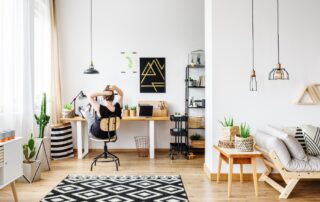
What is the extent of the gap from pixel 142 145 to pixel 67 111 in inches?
62.9

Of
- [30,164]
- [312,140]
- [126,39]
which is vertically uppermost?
[126,39]

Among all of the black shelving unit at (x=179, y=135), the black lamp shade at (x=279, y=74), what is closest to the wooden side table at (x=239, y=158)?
the black lamp shade at (x=279, y=74)

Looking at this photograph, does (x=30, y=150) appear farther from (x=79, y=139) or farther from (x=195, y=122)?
(x=195, y=122)

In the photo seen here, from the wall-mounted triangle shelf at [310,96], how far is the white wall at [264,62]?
7 centimetres

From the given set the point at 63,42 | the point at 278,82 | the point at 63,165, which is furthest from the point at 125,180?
the point at 63,42

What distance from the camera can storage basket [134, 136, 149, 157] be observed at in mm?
5560

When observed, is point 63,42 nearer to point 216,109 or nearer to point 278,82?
point 216,109

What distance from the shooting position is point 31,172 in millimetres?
3816

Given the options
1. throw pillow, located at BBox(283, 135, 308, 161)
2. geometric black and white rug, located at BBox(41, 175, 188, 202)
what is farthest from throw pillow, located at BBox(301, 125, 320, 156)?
geometric black and white rug, located at BBox(41, 175, 188, 202)

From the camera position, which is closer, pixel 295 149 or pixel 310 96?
pixel 295 149

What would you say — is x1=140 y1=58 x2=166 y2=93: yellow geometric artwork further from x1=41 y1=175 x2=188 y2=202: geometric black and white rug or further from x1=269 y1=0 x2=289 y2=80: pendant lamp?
x1=269 y1=0 x2=289 y2=80: pendant lamp

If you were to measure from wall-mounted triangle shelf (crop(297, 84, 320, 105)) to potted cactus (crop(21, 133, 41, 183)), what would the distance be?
3699 millimetres

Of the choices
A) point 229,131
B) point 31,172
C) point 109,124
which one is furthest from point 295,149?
point 31,172

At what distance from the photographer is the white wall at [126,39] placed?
591 centimetres
